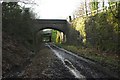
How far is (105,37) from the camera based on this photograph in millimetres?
26750

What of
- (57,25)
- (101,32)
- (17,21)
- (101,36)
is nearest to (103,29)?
(101,32)

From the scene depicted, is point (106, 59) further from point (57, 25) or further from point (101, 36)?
point (57, 25)

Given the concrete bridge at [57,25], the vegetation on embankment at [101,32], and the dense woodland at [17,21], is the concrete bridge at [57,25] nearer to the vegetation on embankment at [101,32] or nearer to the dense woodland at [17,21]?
the vegetation on embankment at [101,32]

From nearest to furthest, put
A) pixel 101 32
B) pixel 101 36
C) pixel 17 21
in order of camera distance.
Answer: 1. pixel 17 21
2. pixel 101 32
3. pixel 101 36

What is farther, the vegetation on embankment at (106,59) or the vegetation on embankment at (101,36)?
the vegetation on embankment at (101,36)

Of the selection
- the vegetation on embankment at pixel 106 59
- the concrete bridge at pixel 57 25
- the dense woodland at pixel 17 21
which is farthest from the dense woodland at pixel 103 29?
the concrete bridge at pixel 57 25

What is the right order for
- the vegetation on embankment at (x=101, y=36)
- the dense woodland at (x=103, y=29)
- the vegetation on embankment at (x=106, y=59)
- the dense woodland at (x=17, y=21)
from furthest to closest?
the dense woodland at (x=17, y=21), the dense woodland at (x=103, y=29), the vegetation on embankment at (x=101, y=36), the vegetation on embankment at (x=106, y=59)

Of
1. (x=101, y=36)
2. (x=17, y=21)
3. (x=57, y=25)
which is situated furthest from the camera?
(x=57, y=25)

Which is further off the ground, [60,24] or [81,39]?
[60,24]

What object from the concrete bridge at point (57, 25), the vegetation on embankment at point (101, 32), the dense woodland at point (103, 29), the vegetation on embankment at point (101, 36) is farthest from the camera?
the concrete bridge at point (57, 25)

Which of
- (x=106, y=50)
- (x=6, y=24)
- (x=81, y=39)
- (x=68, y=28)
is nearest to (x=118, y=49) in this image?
(x=106, y=50)

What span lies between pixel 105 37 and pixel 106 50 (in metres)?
2.11

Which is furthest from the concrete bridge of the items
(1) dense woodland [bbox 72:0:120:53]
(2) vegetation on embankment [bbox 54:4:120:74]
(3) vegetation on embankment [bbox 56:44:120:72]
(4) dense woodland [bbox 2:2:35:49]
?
(3) vegetation on embankment [bbox 56:44:120:72]

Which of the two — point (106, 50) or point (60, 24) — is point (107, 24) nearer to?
point (106, 50)
